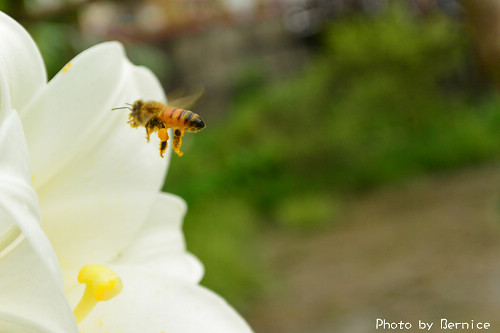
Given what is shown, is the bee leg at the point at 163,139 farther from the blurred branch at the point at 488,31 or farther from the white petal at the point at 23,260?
the blurred branch at the point at 488,31

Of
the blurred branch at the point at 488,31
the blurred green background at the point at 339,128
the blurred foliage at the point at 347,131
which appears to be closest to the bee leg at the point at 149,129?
the blurred branch at the point at 488,31

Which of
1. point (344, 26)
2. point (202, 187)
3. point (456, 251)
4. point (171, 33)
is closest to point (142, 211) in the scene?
point (456, 251)

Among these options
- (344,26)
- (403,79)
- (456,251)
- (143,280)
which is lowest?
(143,280)

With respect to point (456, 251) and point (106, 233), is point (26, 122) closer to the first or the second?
point (106, 233)

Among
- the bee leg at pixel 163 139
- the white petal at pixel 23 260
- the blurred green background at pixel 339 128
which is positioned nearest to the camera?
the white petal at pixel 23 260

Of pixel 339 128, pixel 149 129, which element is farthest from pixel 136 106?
pixel 339 128

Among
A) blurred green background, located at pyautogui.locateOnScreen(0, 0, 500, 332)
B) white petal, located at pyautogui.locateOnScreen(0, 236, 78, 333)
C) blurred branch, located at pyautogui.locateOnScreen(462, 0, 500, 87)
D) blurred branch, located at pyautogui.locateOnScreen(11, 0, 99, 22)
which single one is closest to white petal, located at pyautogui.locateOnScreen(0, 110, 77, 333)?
white petal, located at pyautogui.locateOnScreen(0, 236, 78, 333)

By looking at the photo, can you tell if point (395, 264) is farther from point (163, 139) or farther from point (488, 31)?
point (163, 139)
